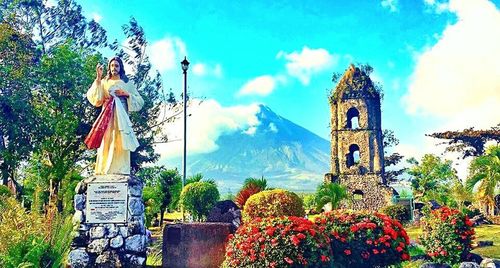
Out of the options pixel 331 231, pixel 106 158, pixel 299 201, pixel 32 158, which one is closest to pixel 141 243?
pixel 106 158

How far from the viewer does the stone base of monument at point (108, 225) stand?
29.8 feet

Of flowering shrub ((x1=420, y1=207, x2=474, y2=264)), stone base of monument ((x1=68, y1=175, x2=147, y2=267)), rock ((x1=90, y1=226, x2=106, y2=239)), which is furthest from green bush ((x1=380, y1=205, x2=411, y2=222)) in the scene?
rock ((x1=90, y1=226, x2=106, y2=239))

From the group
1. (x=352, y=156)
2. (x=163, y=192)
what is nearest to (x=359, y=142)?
(x=352, y=156)

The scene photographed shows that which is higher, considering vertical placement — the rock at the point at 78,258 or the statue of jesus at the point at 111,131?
the statue of jesus at the point at 111,131

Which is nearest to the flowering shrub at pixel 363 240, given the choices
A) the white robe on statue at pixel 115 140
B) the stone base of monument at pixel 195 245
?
the stone base of monument at pixel 195 245

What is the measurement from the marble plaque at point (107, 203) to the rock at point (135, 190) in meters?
0.08

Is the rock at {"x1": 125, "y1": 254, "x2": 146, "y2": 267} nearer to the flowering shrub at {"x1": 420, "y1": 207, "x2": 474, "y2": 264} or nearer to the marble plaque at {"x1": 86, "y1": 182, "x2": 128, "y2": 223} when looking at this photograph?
the marble plaque at {"x1": 86, "y1": 182, "x2": 128, "y2": 223}

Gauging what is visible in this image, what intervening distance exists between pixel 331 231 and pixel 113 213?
387 cm

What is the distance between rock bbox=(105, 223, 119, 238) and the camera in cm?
918

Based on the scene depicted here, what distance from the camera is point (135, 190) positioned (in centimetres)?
938

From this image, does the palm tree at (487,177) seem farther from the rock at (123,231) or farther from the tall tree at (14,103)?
the tall tree at (14,103)

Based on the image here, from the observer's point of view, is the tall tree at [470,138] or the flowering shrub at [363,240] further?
the tall tree at [470,138]

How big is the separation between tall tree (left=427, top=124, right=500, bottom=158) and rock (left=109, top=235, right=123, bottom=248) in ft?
96.1

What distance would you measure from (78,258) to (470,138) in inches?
1195
